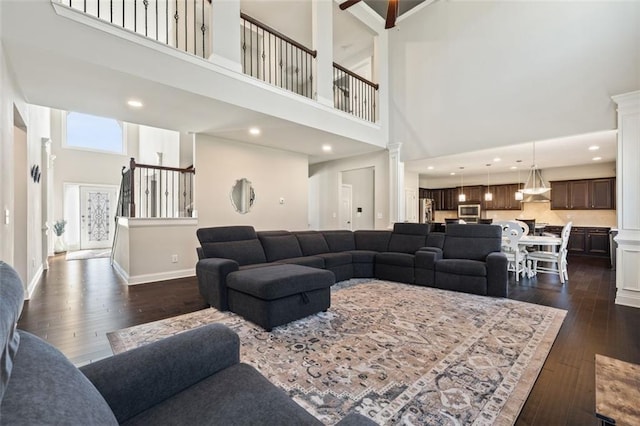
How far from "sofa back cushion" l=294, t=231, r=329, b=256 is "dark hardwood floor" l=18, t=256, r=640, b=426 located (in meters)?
1.78

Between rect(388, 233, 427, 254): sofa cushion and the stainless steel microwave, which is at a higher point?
the stainless steel microwave

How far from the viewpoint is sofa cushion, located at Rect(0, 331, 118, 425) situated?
1.83 ft

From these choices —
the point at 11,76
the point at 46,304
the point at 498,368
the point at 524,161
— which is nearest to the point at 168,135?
the point at 11,76

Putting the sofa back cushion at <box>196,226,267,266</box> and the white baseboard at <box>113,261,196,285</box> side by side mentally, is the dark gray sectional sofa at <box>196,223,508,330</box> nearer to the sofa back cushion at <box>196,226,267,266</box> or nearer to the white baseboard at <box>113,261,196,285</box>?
the sofa back cushion at <box>196,226,267,266</box>

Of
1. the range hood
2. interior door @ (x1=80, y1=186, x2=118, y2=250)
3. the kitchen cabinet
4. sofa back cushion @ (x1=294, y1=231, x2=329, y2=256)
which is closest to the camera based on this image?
sofa back cushion @ (x1=294, y1=231, x2=329, y2=256)

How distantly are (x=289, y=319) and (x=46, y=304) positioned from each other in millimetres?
3203

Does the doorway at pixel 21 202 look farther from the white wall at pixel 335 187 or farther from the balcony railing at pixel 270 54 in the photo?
the white wall at pixel 335 187

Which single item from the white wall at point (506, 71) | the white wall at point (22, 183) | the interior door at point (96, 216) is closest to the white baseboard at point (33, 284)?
the white wall at point (22, 183)

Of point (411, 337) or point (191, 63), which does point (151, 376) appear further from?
point (191, 63)

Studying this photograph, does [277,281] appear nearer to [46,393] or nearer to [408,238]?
→ [46,393]

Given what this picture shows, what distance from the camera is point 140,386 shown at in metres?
1.06

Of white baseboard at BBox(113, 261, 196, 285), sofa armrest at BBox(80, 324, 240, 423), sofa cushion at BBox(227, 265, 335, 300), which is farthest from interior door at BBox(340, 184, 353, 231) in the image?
sofa armrest at BBox(80, 324, 240, 423)

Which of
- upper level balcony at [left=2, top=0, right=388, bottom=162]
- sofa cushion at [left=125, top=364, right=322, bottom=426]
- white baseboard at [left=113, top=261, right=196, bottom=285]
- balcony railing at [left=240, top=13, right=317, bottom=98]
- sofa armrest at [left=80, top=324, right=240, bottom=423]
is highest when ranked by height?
balcony railing at [left=240, top=13, right=317, bottom=98]

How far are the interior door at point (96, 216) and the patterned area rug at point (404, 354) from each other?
28.8ft
